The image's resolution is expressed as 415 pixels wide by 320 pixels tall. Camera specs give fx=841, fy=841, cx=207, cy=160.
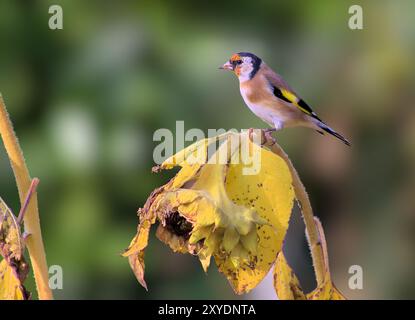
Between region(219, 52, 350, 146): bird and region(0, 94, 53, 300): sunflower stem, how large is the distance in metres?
0.77

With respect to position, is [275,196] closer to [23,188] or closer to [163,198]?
[163,198]

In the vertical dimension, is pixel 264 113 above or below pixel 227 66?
below

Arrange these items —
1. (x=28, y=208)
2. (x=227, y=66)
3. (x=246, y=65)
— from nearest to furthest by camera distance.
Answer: (x=28, y=208) < (x=227, y=66) < (x=246, y=65)

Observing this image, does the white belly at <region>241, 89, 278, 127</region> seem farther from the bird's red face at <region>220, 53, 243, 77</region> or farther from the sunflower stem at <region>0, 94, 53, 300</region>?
the sunflower stem at <region>0, 94, 53, 300</region>

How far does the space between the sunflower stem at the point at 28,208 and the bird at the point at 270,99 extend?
77cm

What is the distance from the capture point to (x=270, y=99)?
1407 millimetres

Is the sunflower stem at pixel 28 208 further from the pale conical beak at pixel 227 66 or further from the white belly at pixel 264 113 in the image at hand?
the white belly at pixel 264 113

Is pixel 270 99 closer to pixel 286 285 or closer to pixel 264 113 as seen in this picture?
pixel 264 113

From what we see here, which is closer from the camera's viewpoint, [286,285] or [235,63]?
[286,285]

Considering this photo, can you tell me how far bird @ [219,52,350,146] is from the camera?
1369 millimetres

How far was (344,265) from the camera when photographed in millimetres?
2174

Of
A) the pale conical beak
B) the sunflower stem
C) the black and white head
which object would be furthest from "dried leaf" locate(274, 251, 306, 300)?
the black and white head

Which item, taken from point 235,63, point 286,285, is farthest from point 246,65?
point 286,285

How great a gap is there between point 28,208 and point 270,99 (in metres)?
0.85
